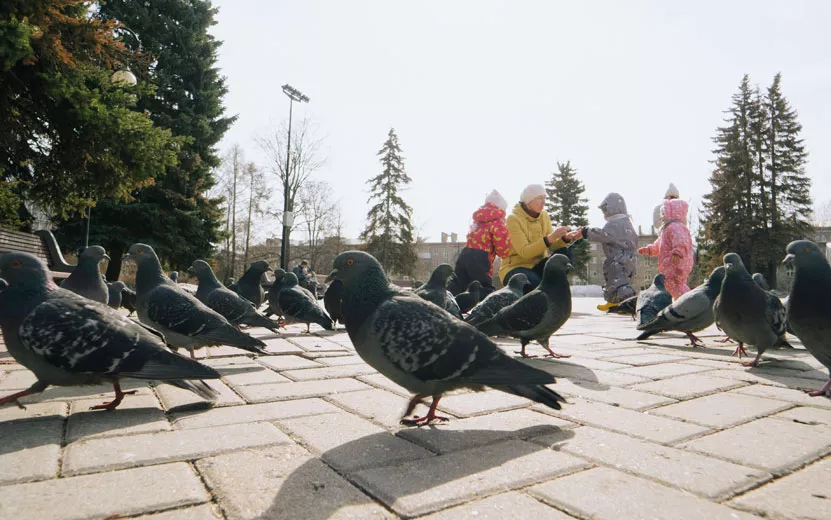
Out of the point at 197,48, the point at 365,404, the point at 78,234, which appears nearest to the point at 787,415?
the point at 365,404

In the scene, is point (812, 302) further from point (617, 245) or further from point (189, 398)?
point (617, 245)

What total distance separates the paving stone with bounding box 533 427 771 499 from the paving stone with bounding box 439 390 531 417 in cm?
55

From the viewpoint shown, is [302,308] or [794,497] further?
[302,308]

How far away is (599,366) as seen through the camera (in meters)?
4.03

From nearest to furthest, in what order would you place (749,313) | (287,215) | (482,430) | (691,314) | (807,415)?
(482,430)
(807,415)
(749,313)
(691,314)
(287,215)

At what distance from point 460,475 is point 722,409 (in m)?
1.81

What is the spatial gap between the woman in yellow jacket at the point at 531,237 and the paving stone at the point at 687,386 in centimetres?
349

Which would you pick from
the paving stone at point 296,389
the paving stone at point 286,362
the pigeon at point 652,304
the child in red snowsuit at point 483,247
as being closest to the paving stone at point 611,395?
the paving stone at point 296,389

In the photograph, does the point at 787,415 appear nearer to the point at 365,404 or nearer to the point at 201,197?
the point at 365,404

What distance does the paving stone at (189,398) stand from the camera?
2604 mm

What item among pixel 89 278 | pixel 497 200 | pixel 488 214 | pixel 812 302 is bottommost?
pixel 89 278

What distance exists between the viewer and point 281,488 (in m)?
1.55

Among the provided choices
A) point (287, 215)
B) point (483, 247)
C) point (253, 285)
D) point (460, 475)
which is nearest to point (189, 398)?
point (460, 475)

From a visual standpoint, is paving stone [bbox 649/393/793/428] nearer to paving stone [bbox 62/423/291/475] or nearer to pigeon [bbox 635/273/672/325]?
paving stone [bbox 62/423/291/475]
